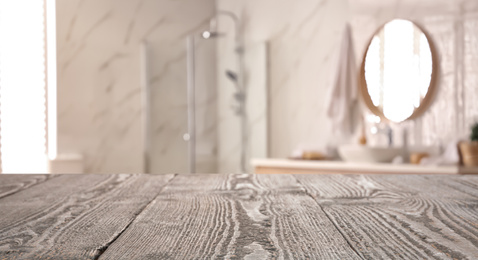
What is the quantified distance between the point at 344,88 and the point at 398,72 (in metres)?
0.36

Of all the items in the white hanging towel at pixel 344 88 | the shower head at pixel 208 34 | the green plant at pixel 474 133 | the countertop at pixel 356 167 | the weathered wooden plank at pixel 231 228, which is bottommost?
the countertop at pixel 356 167

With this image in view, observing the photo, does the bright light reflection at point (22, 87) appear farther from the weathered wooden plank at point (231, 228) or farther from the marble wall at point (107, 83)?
the weathered wooden plank at point (231, 228)

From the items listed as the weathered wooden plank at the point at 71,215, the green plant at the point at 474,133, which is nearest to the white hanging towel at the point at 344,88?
the green plant at the point at 474,133

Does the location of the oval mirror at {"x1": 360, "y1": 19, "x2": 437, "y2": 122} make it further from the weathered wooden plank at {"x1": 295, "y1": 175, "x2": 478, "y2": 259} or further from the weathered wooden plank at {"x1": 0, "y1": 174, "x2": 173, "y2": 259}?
the weathered wooden plank at {"x1": 0, "y1": 174, "x2": 173, "y2": 259}

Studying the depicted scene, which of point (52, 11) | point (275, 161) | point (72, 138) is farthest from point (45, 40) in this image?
point (275, 161)

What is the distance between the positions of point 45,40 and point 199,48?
1.27 m

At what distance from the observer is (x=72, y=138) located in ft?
14.0

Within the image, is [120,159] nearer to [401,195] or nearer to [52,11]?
[52,11]

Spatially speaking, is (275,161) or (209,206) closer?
(209,206)

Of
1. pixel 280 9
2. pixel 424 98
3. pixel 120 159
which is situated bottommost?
pixel 120 159

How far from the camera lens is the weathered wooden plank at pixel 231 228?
50 centimetres

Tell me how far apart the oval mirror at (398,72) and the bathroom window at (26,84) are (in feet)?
8.29

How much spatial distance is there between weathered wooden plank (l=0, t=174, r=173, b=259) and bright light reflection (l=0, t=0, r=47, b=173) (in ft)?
9.98

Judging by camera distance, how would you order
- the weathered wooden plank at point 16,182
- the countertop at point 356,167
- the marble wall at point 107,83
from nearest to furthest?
1. the weathered wooden plank at point 16,182
2. the countertop at point 356,167
3. the marble wall at point 107,83
